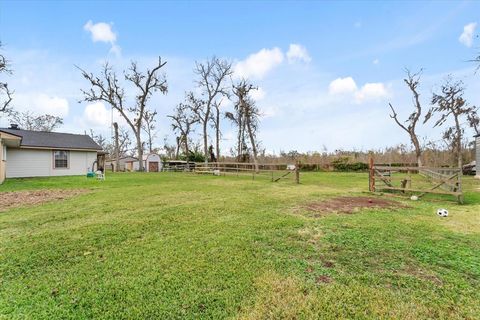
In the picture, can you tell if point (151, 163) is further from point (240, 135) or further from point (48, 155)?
point (48, 155)

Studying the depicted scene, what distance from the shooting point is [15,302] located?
2.17 metres

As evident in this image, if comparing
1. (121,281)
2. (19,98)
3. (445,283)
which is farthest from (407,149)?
(19,98)

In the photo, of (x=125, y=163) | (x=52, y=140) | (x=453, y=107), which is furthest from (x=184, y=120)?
(x=453, y=107)

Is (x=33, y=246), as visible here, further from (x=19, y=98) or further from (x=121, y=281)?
(x=19, y=98)

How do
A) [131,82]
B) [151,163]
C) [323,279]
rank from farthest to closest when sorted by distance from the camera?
[151,163] → [131,82] → [323,279]

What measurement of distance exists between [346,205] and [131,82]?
28.5m

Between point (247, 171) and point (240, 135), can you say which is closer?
point (247, 171)

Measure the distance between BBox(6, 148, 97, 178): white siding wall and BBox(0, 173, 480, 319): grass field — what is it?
14688 millimetres

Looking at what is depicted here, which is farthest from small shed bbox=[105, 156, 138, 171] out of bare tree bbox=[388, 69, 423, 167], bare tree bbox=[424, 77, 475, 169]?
bare tree bbox=[424, 77, 475, 169]

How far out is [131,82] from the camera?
92.5 feet

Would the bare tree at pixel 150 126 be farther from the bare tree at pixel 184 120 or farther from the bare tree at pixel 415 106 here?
the bare tree at pixel 415 106

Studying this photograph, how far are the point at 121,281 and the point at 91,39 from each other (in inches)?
634

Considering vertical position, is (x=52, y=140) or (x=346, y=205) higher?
(x=52, y=140)

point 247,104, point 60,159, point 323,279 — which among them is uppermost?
point 247,104
